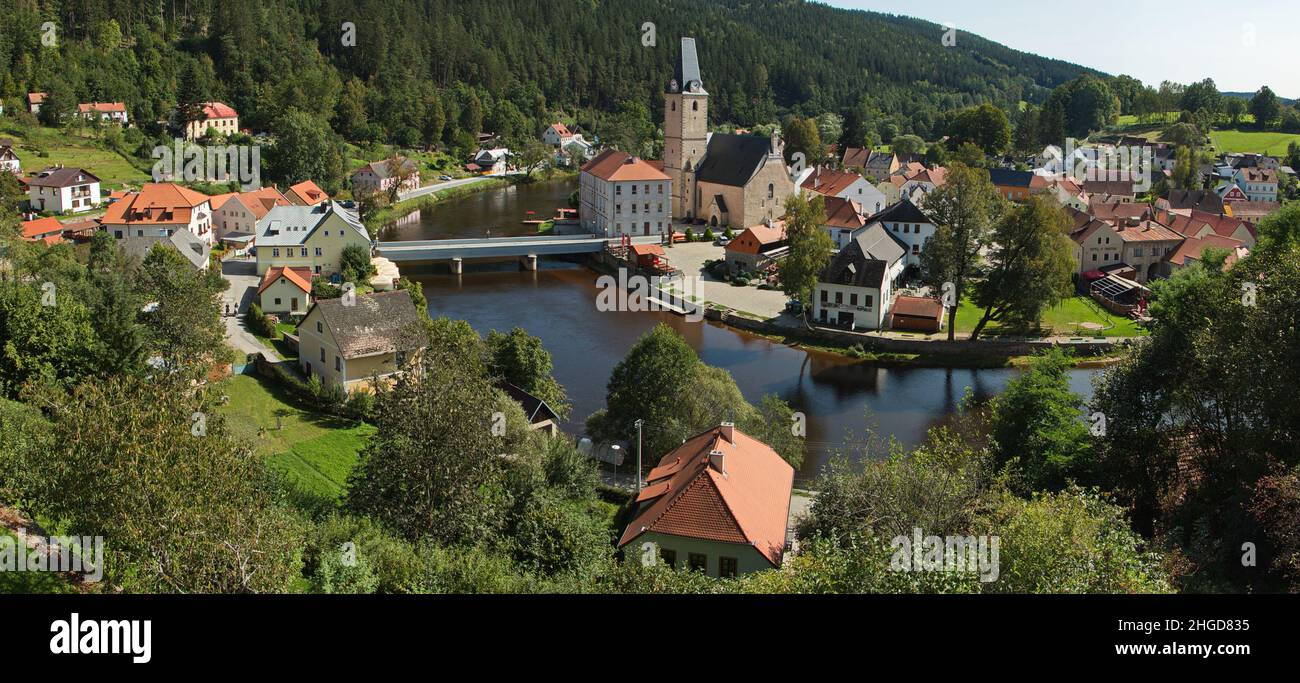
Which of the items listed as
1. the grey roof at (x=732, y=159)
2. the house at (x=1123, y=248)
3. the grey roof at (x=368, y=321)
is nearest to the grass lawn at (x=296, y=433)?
the grey roof at (x=368, y=321)

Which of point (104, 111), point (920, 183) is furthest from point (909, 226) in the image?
point (104, 111)

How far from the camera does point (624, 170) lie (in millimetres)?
41469

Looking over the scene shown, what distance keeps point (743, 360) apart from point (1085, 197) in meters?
26.0

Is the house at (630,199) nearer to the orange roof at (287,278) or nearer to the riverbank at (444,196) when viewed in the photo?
the riverbank at (444,196)

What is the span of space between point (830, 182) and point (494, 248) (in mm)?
16909

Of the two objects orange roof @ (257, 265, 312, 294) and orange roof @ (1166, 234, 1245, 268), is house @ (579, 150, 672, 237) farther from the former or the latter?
orange roof @ (1166, 234, 1245, 268)

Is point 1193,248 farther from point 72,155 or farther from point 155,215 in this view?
point 72,155

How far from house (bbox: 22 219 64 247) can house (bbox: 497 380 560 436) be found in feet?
63.1

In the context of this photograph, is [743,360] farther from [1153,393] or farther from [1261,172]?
[1261,172]

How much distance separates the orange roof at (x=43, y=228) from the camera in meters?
31.6

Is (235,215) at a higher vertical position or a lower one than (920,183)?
lower

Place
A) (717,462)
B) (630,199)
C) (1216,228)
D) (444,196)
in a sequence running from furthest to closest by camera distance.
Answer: (444,196)
(630,199)
(1216,228)
(717,462)

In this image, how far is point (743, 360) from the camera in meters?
26.8

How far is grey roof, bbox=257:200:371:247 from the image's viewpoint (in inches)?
1234
